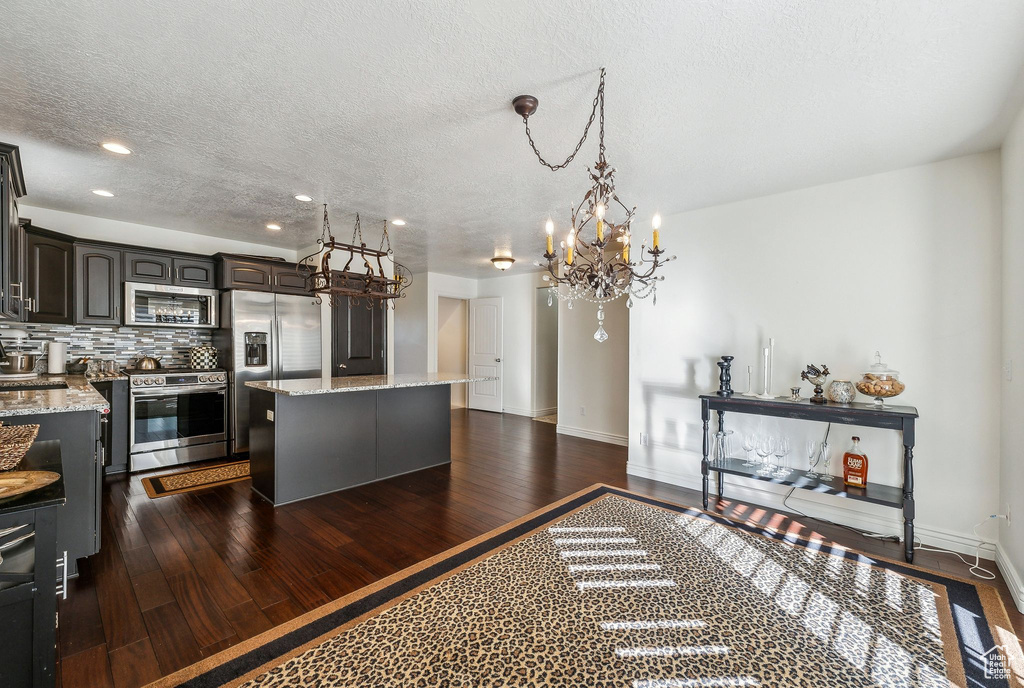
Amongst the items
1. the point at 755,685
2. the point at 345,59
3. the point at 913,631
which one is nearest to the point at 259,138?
the point at 345,59

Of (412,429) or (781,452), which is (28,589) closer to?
(412,429)

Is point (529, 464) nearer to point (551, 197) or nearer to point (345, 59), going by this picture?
point (551, 197)

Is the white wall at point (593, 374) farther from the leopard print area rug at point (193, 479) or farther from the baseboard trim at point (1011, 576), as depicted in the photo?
the leopard print area rug at point (193, 479)

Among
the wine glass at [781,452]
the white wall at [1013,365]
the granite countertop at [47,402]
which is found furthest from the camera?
the wine glass at [781,452]

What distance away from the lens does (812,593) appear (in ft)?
7.38

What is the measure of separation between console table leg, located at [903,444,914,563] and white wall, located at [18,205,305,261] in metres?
6.78

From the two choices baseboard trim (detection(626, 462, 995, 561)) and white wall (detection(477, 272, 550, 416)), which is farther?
white wall (detection(477, 272, 550, 416))

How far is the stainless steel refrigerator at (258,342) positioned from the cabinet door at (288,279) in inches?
5.6

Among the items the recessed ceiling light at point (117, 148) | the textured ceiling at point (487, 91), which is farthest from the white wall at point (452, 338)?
the recessed ceiling light at point (117, 148)

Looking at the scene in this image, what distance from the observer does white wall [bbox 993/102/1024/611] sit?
2246mm

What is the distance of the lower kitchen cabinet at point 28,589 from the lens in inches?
48.4

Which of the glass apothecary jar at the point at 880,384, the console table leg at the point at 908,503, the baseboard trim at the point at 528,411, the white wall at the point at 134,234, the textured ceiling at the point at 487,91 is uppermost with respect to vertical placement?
the textured ceiling at the point at 487,91

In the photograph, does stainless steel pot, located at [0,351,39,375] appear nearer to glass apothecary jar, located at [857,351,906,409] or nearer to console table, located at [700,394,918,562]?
console table, located at [700,394,918,562]

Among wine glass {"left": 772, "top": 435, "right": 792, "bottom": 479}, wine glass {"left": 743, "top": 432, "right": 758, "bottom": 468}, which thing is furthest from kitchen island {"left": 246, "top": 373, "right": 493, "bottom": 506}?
wine glass {"left": 772, "top": 435, "right": 792, "bottom": 479}
